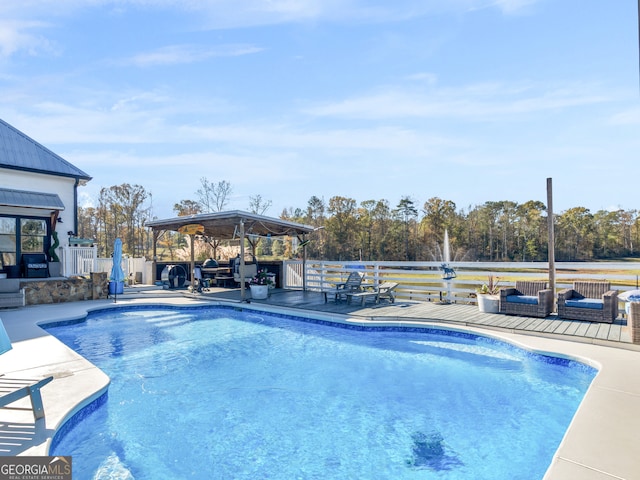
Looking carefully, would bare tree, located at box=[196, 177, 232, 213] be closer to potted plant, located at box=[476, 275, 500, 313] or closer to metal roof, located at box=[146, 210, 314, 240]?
metal roof, located at box=[146, 210, 314, 240]

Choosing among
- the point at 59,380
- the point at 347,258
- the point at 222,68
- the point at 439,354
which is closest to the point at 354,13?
the point at 222,68

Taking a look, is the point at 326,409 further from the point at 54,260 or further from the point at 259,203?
the point at 259,203

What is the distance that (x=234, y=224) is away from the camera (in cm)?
1238

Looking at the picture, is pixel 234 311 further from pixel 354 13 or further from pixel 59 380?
pixel 354 13

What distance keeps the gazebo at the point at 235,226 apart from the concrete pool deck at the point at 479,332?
11.5ft

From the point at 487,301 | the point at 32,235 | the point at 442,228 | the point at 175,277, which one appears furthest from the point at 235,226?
the point at 442,228

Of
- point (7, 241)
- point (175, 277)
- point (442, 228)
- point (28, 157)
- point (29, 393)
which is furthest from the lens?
point (442, 228)

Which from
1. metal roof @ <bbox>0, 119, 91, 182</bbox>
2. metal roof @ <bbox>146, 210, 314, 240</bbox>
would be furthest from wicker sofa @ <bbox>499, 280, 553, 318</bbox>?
metal roof @ <bbox>0, 119, 91, 182</bbox>

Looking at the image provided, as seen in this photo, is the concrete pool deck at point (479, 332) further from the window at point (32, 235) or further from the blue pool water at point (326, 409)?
the window at point (32, 235)

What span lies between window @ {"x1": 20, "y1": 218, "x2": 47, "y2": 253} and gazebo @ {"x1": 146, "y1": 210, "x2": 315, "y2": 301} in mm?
3314

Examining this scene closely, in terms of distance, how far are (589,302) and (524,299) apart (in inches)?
41.8

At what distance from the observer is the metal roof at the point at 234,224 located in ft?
36.4

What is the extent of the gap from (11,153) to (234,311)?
911cm

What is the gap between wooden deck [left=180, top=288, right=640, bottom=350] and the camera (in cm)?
585
